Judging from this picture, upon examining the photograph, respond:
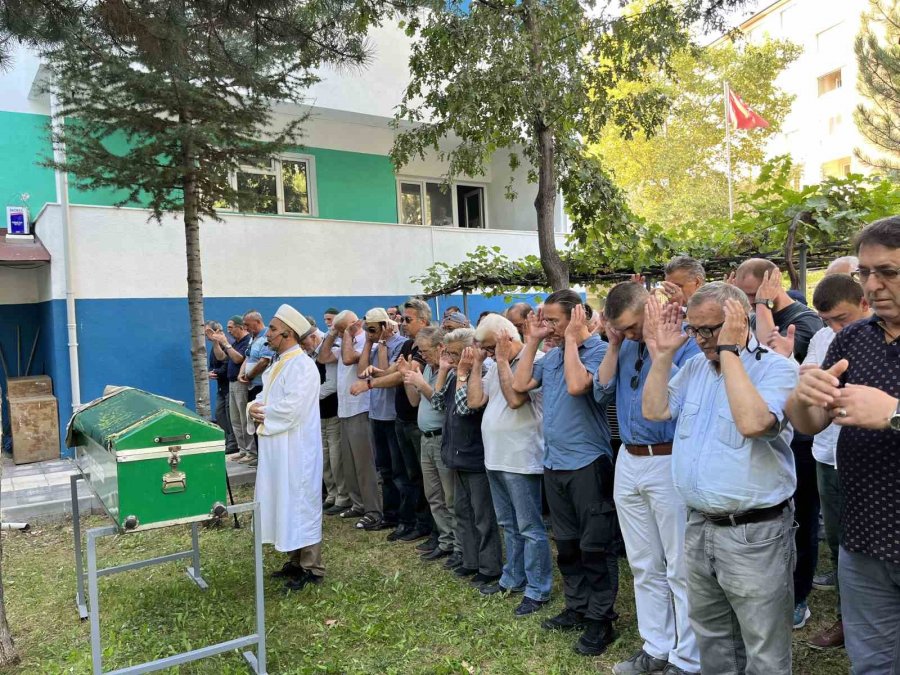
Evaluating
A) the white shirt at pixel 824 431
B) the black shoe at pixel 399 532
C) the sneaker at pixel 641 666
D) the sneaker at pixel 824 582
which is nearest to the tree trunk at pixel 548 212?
the black shoe at pixel 399 532

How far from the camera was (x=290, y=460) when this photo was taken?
4930 mm

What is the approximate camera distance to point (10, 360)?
10.8 metres

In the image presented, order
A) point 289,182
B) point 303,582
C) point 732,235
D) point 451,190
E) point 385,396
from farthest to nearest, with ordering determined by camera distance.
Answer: point 451,190 < point 289,182 < point 732,235 < point 385,396 < point 303,582

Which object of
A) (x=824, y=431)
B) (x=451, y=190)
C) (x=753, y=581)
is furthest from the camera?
(x=451, y=190)

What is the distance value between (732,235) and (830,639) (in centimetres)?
430

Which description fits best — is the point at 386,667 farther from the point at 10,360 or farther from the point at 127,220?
the point at 10,360

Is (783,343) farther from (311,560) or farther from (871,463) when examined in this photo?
(311,560)

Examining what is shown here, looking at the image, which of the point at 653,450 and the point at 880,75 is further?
the point at 880,75

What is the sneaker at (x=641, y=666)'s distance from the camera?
341 centimetres

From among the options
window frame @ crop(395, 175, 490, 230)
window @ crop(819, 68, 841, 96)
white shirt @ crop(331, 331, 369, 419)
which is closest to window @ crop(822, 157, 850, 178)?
window @ crop(819, 68, 841, 96)

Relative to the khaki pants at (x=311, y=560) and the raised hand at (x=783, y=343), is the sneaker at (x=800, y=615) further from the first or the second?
the khaki pants at (x=311, y=560)

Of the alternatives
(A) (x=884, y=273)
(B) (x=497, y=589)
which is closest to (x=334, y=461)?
(B) (x=497, y=589)

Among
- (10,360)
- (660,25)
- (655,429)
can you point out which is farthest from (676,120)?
(655,429)

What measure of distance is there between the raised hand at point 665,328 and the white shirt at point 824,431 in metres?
1.10
